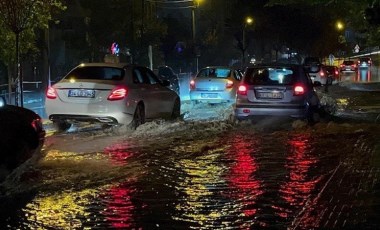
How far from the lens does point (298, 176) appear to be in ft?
28.7

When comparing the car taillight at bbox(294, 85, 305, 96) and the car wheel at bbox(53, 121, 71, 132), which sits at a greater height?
the car taillight at bbox(294, 85, 305, 96)

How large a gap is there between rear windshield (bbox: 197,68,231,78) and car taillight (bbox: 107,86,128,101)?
9256 millimetres

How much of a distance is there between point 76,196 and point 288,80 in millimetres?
8138

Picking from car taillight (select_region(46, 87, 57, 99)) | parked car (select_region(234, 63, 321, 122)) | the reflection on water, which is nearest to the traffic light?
parked car (select_region(234, 63, 321, 122))

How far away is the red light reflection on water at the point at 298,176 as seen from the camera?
7.40m

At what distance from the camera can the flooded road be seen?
6.52 m

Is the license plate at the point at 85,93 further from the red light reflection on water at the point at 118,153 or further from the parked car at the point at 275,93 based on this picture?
the parked car at the point at 275,93

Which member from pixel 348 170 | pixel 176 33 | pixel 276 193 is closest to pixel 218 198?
pixel 276 193

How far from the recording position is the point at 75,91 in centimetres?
1284

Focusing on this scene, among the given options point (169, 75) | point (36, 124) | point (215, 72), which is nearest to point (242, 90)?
point (36, 124)

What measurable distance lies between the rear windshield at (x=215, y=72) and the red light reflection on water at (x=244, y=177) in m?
9.94

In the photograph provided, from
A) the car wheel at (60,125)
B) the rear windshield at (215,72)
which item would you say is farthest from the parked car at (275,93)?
the rear windshield at (215,72)

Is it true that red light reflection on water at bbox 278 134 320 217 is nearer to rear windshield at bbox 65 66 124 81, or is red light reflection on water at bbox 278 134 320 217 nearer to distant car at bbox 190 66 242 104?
rear windshield at bbox 65 66 124 81

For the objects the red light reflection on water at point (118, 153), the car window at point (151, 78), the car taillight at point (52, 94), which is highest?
the car window at point (151, 78)
